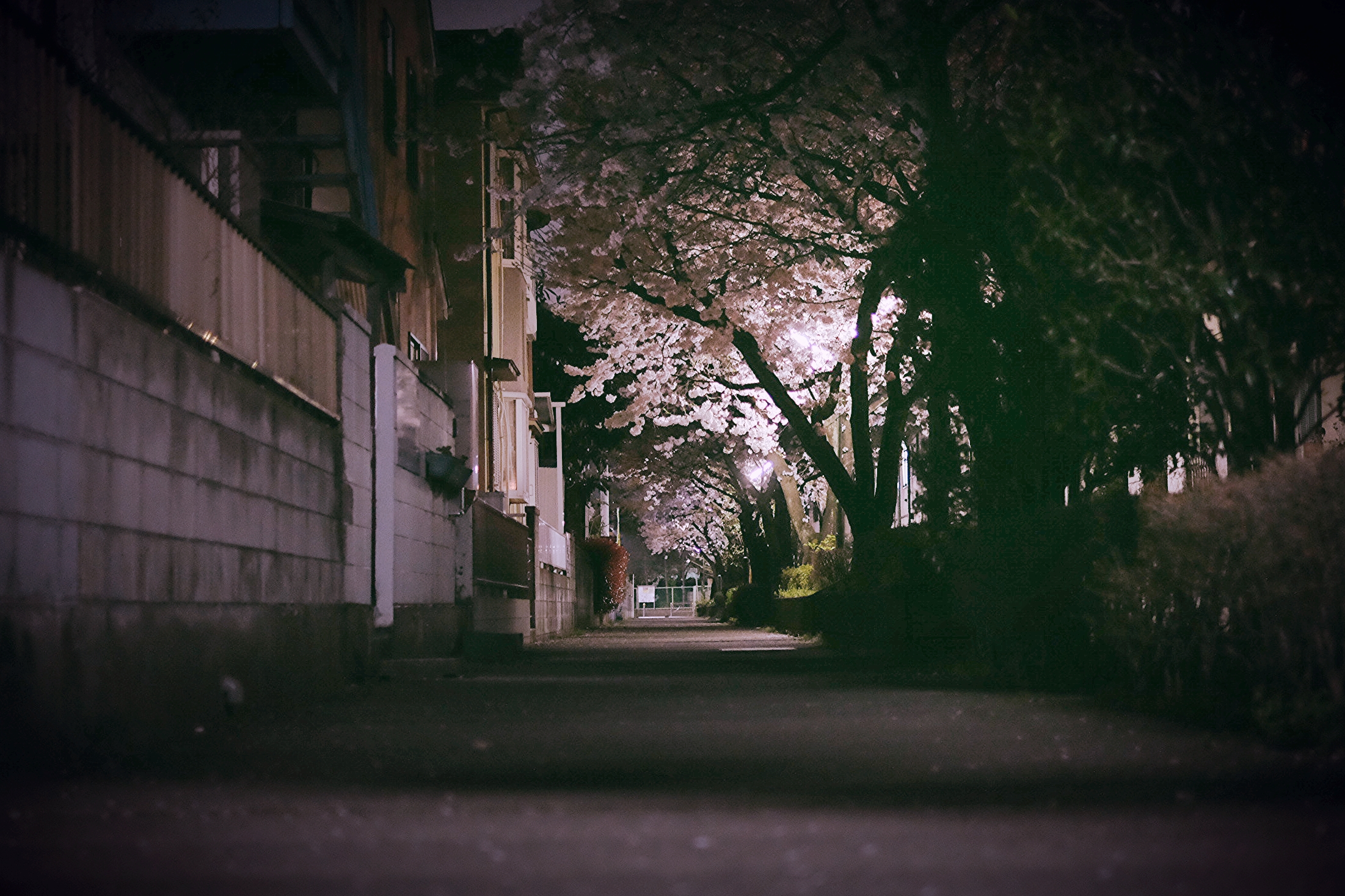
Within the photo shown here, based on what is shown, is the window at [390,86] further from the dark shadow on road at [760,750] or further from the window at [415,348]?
the dark shadow on road at [760,750]

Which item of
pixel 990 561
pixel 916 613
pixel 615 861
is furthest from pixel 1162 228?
pixel 916 613

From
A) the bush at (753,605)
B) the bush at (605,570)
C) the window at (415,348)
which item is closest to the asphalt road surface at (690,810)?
the window at (415,348)

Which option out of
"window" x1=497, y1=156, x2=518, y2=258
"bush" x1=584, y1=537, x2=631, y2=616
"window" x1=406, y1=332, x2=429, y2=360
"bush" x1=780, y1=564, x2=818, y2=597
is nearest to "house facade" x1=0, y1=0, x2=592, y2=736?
"window" x1=406, y1=332, x2=429, y2=360

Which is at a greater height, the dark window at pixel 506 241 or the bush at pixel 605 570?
the dark window at pixel 506 241

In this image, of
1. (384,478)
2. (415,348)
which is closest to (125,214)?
(384,478)

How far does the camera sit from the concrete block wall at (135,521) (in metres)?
7.12

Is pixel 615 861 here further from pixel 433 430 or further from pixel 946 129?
pixel 433 430

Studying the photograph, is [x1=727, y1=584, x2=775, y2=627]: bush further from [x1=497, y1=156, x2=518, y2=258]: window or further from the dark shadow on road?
the dark shadow on road

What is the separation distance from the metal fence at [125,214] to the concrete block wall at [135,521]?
0.25m

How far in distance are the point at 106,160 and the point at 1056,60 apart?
6.65 metres

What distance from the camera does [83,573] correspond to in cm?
781

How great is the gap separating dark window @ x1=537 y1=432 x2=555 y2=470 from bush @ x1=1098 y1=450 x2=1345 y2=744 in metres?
36.4

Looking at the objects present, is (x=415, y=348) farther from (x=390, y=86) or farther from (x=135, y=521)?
(x=135, y=521)

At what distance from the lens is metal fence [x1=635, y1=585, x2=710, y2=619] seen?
496 feet
